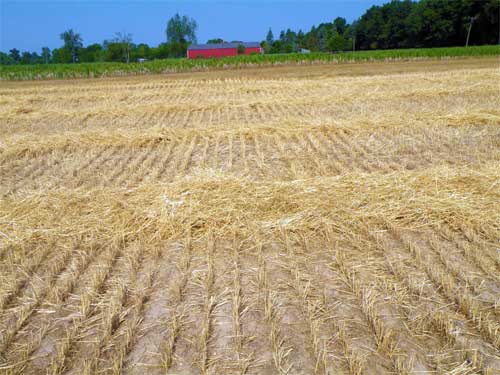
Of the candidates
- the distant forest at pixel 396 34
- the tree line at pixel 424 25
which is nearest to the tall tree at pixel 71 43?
the distant forest at pixel 396 34

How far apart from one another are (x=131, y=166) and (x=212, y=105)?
6.47 m

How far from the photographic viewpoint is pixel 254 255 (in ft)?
13.1

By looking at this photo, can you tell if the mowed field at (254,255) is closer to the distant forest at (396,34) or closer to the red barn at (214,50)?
the distant forest at (396,34)

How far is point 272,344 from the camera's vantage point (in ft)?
9.22

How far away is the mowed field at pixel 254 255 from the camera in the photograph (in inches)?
109

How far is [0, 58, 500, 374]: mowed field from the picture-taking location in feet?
9.09

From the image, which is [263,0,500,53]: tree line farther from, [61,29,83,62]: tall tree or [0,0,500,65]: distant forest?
[61,29,83,62]: tall tree

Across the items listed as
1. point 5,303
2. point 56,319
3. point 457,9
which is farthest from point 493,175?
point 457,9

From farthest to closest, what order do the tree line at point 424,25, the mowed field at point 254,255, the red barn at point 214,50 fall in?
the red barn at point 214,50, the tree line at point 424,25, the mowed field at point 254,255

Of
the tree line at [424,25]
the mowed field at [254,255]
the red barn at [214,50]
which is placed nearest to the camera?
the mowed field at [254,255]

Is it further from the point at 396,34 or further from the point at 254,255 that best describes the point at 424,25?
the point at 254,255

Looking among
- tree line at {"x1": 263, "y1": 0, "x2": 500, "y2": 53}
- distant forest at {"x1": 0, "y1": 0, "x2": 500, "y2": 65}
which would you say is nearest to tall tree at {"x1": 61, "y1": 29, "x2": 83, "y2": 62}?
distant forest at {"x1": 0, "y1": 0, "x2": 500, "y2": 65}

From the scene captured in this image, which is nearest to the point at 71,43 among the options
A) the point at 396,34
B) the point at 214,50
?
the point at 214,50

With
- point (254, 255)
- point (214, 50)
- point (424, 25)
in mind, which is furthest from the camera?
point (214, 50)
